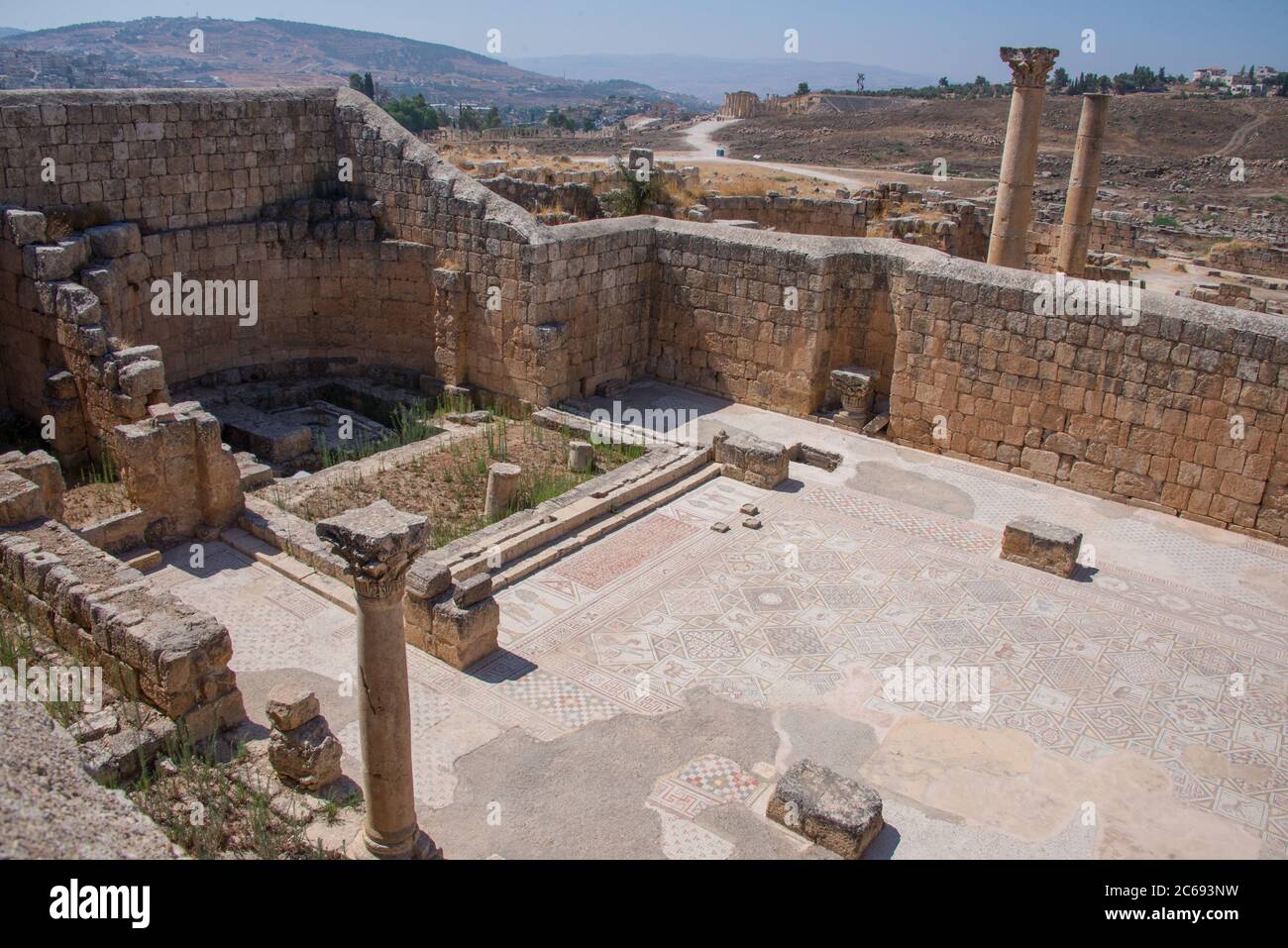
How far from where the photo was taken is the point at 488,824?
6.97m

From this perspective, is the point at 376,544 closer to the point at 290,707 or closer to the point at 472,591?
the point at 290,707

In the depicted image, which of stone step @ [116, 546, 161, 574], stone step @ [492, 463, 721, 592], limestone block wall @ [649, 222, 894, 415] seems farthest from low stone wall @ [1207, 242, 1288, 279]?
stone step @ [116, 546, 161, 574]

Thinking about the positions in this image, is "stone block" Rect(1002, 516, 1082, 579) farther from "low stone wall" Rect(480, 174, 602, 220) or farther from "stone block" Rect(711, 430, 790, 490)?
"low stone wall" Rect(480, 174, 602, 220)

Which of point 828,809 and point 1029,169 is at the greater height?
point 1029,169

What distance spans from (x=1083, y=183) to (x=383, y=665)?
17.9m

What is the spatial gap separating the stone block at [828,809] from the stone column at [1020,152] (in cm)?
1206

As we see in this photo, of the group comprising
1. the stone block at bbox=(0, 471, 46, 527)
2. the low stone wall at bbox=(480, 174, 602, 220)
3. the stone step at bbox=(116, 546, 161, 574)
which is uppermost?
the low stone wall at bbox=(480, 174, 602, 220)

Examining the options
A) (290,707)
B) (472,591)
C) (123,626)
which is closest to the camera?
(290,707)

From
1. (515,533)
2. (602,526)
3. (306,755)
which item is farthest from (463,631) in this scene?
(602,526)

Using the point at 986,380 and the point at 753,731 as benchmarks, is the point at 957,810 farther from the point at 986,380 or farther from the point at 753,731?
the point at 986,380

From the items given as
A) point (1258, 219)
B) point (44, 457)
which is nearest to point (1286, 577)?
point (44, 457)

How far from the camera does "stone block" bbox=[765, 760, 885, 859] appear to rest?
6.77m

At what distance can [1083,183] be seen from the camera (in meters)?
19.3

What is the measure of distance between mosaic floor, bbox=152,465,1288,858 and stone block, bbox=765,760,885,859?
14.6 inches
